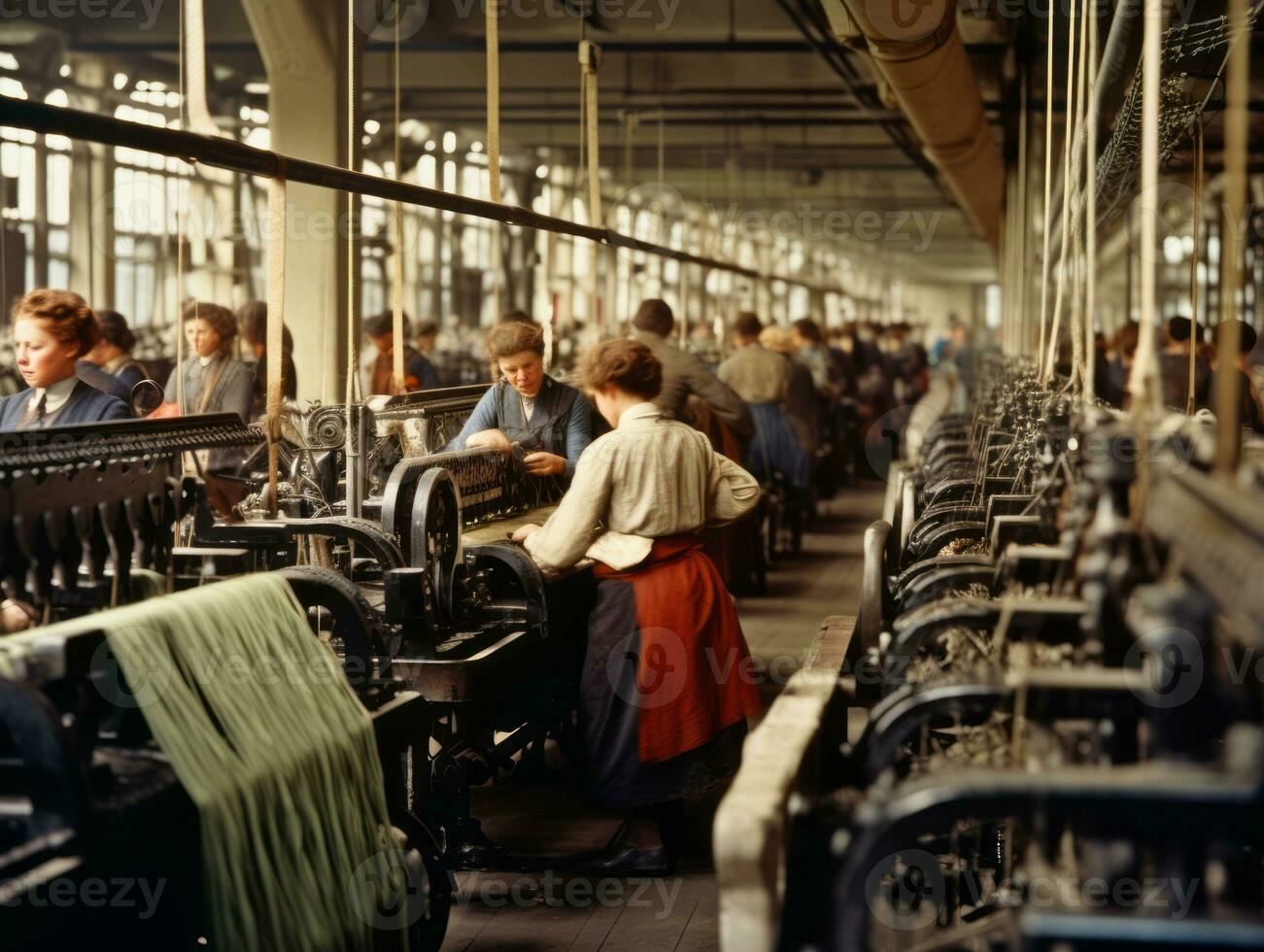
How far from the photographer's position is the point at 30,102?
2260 mm

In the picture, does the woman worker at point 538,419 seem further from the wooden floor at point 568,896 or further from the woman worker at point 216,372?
the woman worker at point 216,372

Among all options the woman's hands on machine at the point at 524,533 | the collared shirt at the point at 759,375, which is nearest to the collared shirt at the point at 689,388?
the collared shirt at the point at 759,375

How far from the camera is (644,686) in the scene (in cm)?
408

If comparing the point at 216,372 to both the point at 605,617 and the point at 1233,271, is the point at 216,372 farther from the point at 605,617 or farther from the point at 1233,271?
the point at 1233,271

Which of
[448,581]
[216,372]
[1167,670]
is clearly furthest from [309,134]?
[1167,670]

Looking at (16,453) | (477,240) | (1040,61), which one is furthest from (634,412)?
(477,240)

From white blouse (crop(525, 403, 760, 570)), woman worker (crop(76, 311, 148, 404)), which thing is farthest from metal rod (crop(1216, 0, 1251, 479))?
woman worker (crop(76, 311, 148, 404))

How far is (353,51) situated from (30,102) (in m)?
2.14

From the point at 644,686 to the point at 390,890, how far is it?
131cm

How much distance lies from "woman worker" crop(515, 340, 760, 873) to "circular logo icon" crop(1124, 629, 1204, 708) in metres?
2.37

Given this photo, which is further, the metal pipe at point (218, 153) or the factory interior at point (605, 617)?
the metal pipe at point (218, 153)

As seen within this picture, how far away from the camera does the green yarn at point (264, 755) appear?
2.34m

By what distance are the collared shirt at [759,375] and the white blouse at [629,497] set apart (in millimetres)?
5210

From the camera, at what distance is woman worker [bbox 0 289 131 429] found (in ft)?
11.6
